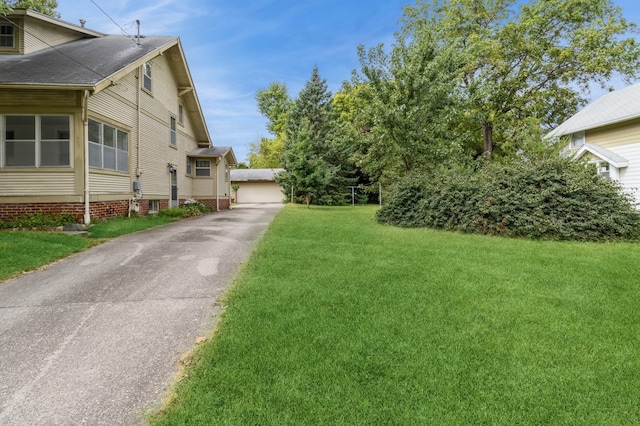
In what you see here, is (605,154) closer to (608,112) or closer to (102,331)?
(608,112)

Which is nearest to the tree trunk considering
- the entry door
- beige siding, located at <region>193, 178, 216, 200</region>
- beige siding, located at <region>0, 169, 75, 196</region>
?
beige siding, located at <region>193, 178, 216, 200</region>

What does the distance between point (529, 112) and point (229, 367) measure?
25.6m

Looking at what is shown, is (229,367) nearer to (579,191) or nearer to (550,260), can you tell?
(550,260)

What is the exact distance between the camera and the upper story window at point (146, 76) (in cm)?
1330

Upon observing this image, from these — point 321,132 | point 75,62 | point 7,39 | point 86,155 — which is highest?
point 321,132

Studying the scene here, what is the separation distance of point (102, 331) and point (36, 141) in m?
8.81

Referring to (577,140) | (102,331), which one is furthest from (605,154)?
(102,331)

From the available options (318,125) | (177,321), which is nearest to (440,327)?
(177,321)

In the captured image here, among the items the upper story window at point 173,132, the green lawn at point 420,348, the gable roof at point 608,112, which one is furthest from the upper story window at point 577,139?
the upper story window at point 173,132

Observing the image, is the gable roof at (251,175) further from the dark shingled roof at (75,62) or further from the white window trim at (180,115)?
the dark shingled roof at (75,62)

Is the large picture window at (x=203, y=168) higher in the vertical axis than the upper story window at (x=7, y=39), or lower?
lower

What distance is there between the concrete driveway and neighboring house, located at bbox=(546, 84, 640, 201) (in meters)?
14.0

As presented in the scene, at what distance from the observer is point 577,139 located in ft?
55.5

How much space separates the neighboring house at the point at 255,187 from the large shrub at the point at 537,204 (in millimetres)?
24530
